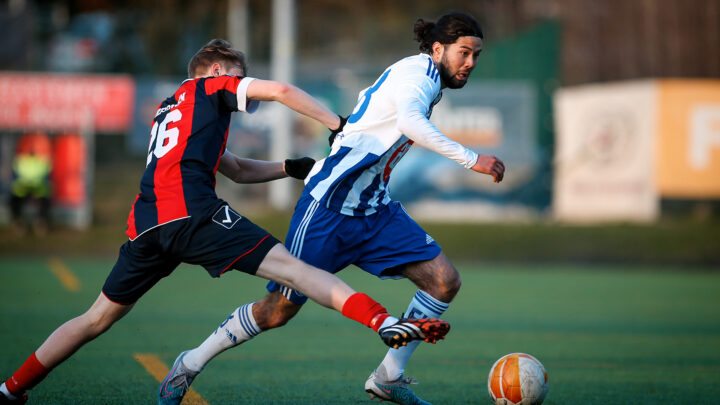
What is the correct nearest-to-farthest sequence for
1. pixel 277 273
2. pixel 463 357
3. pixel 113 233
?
pixel 277 273 → pixel 463 357 → pixel 113 233

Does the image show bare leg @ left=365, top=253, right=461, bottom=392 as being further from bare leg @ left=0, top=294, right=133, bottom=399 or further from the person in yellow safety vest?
the person in yellow safety vest

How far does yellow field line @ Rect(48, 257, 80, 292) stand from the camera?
44.7 ft

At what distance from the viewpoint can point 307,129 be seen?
2077 centimetres

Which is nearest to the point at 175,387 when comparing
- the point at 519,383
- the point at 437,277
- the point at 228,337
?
the point at 228,337

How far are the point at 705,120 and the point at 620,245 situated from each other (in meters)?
3.30

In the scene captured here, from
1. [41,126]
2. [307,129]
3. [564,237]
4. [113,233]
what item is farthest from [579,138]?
[41,126]

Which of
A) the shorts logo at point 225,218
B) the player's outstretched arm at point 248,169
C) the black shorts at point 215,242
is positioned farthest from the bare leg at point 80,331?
the player's outstretched arm at point 248,169

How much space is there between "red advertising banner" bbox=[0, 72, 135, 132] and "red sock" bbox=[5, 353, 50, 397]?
15978 millimetres

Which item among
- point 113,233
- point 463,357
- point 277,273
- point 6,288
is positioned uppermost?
point 277,273

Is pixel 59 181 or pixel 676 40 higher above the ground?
pixel 676 40

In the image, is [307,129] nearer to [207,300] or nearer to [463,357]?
[207,300]

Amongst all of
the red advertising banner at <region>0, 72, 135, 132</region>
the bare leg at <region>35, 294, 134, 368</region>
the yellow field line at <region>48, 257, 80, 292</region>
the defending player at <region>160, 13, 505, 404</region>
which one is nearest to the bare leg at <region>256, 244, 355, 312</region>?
the defending player at <region>160, 13, 505, 404</region>

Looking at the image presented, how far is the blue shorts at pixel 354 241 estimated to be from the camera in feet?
17.9

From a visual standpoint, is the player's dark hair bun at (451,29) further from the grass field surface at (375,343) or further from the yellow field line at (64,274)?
the yellow field line at (64,274)
